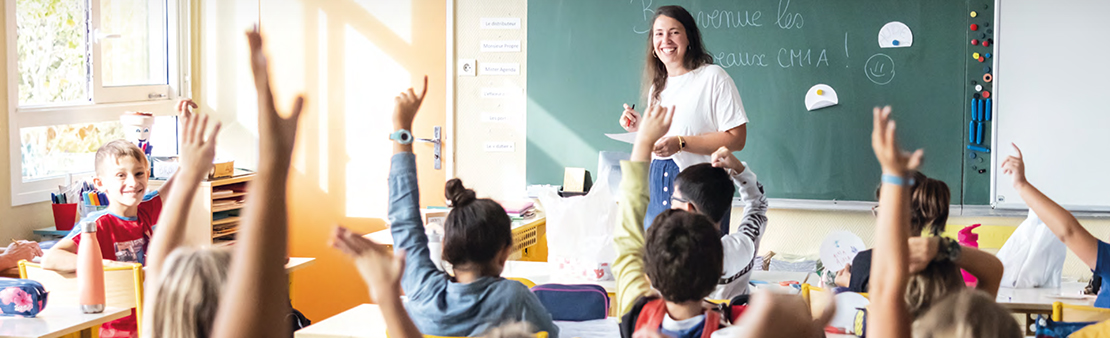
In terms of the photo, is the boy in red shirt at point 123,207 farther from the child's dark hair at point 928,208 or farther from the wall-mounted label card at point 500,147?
the child's dark hair at point 928,208

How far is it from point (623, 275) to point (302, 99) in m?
1.33

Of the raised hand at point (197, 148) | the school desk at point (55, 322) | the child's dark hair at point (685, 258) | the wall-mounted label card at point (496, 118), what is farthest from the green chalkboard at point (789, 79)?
the raised hand at point (197, 148)

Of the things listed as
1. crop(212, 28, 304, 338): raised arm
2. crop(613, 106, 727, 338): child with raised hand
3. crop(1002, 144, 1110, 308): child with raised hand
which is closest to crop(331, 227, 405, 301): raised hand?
crop(212, 28, 304, 338): raised arm

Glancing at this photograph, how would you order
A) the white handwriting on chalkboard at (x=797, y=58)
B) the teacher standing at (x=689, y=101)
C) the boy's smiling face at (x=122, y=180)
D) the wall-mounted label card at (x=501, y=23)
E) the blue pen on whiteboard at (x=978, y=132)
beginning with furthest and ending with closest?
the wall-mounted label card at (x=501, y=23) → the white handwriting on chalkboard at (x=797, y=58) → the blue pen on whiteboard at (x=978, y=132) → the boy's smiling face at (x=122, y=180) → the teacher standing at (x=689, y=101)

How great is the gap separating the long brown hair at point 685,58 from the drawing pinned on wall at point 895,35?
4.36 ft

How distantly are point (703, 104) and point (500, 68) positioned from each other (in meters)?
1.71

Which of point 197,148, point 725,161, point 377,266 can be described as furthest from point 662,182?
point 197,148

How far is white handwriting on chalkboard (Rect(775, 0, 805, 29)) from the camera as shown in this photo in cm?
407

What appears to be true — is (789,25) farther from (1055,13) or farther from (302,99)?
(302,99)

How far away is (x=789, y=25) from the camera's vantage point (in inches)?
161

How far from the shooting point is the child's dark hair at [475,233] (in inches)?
68.7

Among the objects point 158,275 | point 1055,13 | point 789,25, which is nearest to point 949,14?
point 1055,13

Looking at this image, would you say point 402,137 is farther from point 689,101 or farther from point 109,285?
point 689,101

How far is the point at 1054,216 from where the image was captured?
208cm
